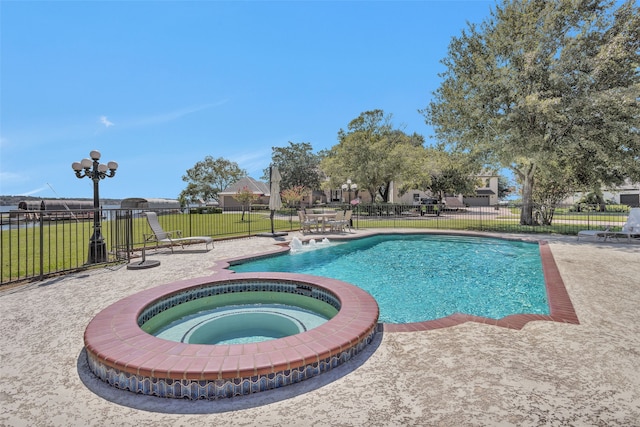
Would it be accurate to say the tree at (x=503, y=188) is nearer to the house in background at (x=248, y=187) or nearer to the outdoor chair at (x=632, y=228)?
the house in background at (x=248, y=187)

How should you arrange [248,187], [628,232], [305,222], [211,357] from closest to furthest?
[211,357], [628,232], [305,222], [248,187]

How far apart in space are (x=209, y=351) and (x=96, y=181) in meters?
7.71

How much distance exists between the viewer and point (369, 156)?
94.8 feet

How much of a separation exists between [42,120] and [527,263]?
3040 centimetres

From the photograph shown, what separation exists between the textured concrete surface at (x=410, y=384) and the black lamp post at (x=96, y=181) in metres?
3.50

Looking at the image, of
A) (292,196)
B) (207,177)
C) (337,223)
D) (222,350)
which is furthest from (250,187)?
(222,350)

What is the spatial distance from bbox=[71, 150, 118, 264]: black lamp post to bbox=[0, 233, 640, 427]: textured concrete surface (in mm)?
3500

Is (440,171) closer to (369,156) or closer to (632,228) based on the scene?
(369,156)

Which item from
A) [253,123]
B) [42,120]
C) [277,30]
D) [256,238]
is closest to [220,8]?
[277,30]

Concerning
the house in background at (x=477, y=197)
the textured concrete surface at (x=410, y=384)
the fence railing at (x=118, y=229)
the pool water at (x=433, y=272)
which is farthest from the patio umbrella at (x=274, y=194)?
the house in background at (x=477, y=197)

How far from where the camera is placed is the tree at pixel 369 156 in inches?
1134

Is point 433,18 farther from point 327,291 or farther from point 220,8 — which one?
point 327,291

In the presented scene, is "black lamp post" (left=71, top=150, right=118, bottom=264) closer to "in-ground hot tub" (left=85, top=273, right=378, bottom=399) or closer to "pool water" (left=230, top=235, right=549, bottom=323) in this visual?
"pool water" (left=230, top=235, right=549, bottom=323)

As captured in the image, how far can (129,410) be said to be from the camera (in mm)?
2240
